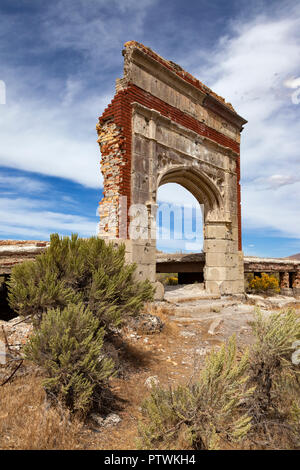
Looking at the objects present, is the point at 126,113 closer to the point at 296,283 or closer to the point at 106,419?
the point at 106,419

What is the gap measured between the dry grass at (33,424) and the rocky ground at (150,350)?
20 centimetres

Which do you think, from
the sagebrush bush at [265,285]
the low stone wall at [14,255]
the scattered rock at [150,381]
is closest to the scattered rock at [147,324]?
the scattered rock at [150,381]

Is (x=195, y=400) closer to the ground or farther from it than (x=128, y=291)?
closer to the ground

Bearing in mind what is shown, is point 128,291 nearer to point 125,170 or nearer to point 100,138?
point 125,170

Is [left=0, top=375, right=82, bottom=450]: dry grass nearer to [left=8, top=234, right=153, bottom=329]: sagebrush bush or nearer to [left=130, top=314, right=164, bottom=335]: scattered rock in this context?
[left=8, top=234, right=153, bottom=329]: sagebrush bush

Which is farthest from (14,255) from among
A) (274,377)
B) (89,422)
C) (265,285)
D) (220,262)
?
(265,285)

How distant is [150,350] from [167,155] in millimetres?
6065

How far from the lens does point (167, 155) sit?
9.32 meters

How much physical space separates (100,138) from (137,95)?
1609 millimetres

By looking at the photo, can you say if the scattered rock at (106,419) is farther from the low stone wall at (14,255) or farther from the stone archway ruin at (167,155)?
the low stone wall at (14,255)

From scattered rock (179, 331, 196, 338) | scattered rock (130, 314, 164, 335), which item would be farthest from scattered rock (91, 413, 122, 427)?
scattered rock (179, 331, 196, 338)

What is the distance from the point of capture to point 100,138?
8.67 metres

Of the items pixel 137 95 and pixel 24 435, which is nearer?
pixel 24 435
